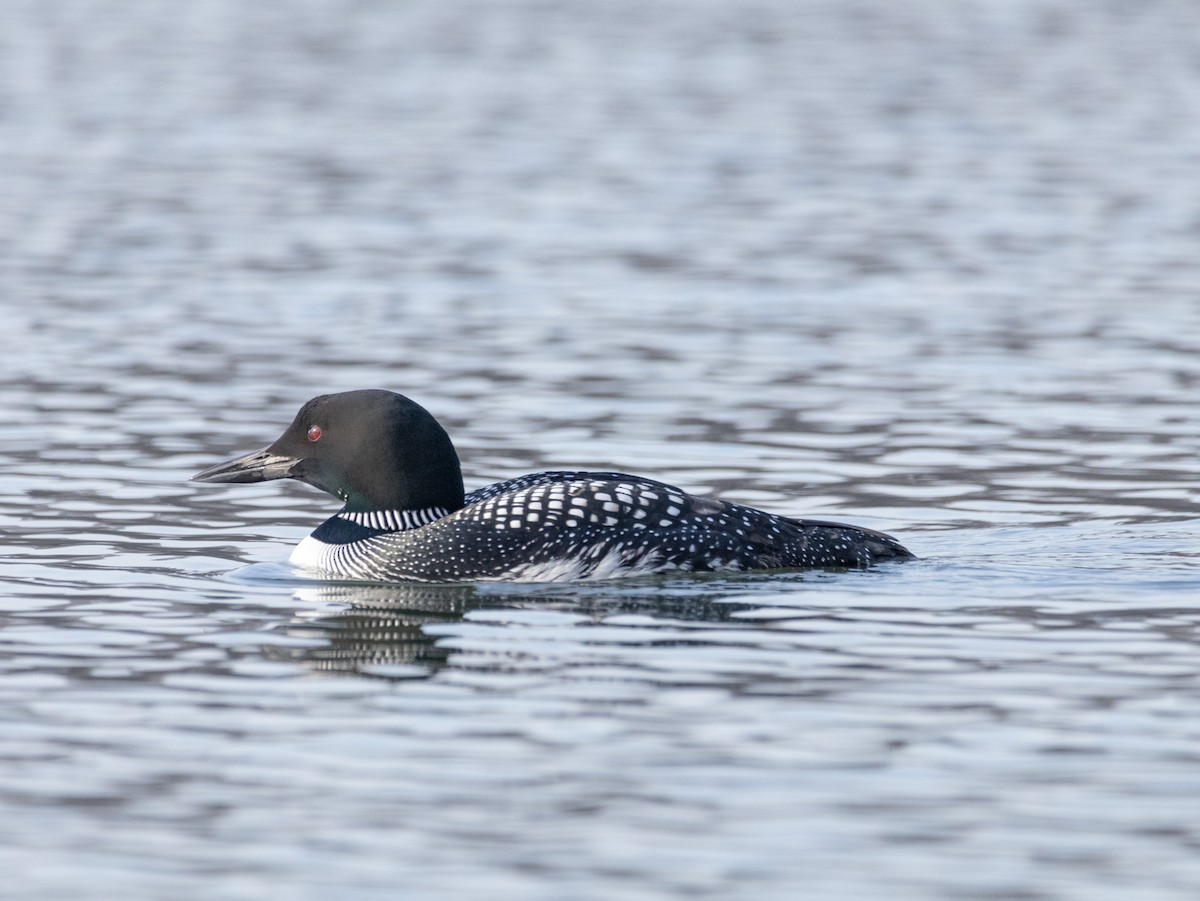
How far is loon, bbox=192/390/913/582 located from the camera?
27.4 feet

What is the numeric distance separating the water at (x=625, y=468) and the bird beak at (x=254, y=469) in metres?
0.30

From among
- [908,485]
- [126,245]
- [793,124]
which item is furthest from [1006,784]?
[793,124]

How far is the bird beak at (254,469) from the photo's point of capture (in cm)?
884

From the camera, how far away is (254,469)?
29.3ft

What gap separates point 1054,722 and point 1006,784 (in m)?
0.62

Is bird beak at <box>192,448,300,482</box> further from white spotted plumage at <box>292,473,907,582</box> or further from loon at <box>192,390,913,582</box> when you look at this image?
white spotted plumage at <box>292,473,907,582</box>

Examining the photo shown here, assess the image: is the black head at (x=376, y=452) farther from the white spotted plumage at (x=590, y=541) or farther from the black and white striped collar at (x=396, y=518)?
the white spotted plumage at (x=590, y=541)

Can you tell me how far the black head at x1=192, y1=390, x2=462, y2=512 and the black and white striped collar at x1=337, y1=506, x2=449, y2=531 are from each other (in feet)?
0.06

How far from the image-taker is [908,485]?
1022cm

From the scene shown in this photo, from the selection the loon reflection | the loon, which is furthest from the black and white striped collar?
the loon reflection

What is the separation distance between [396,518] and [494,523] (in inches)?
17.9

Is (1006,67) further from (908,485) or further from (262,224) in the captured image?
(908,485)

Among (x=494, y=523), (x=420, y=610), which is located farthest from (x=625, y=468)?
(x=420, y=610)

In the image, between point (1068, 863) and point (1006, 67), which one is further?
point (1006, 67)
